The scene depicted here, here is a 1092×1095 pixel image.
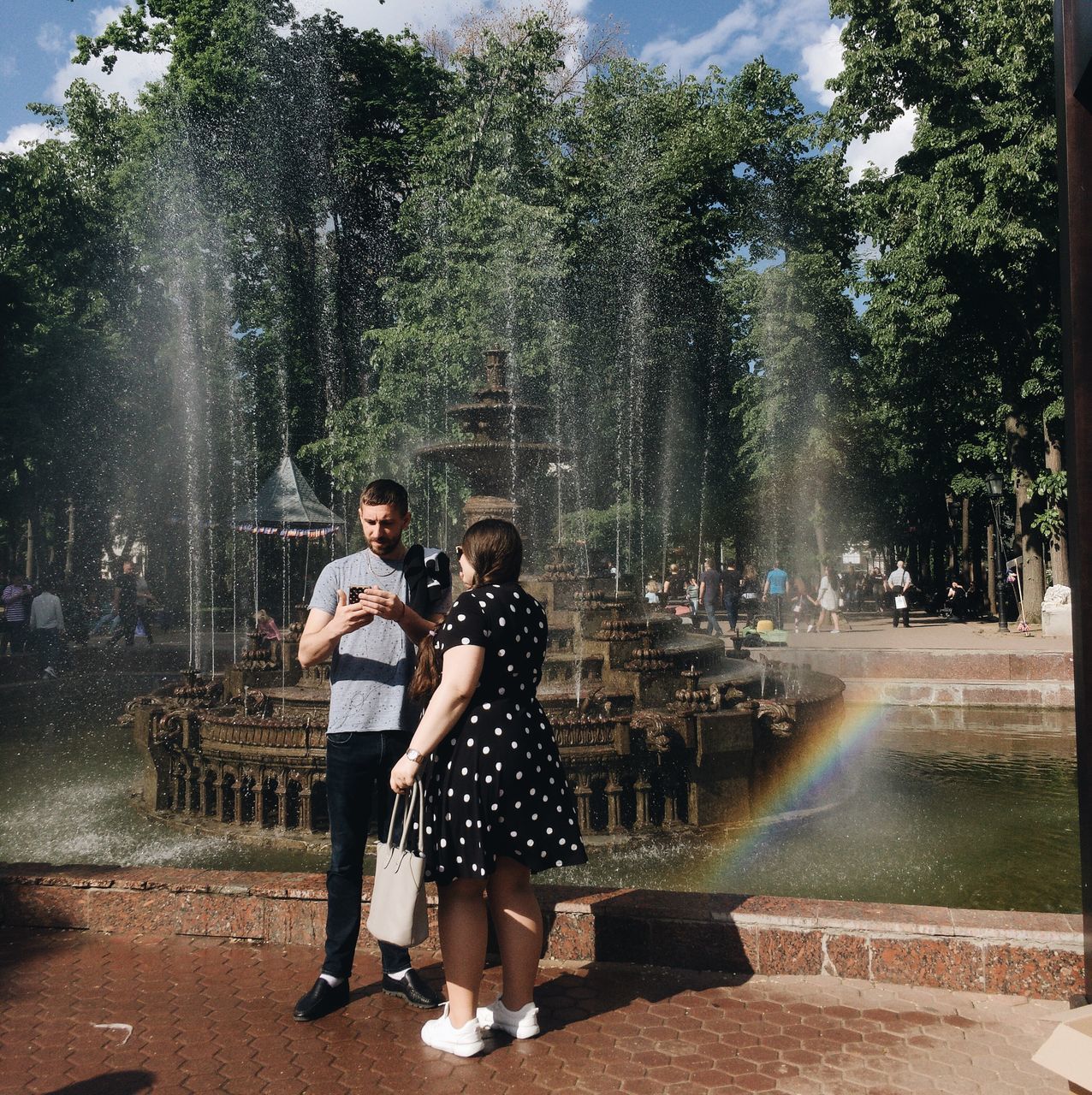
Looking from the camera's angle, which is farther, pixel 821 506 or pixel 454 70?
pixel 821 506

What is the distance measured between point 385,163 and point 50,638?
16.0 meters

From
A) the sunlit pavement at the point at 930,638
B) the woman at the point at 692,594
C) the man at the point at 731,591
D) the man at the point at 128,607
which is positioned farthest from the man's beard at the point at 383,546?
the woman at the point at 692,594

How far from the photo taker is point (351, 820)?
393cm

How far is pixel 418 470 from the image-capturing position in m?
24.8

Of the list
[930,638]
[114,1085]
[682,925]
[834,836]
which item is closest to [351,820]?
[114,1085]

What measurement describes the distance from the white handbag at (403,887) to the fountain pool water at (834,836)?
3.27 metres

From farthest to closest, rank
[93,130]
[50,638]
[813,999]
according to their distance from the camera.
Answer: [93,130], [50,638], [813,999]

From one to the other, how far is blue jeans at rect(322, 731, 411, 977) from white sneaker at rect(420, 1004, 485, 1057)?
1.39ft

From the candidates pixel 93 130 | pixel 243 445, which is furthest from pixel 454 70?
pixel 243 445

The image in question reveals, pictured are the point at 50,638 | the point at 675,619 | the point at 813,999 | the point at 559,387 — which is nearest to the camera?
the point at 813,999

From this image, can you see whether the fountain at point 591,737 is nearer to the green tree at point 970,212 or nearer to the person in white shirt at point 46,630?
the person in white shirt at point 46,630

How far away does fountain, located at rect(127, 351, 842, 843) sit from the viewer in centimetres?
752

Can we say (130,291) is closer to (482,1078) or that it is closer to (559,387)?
(559,387)

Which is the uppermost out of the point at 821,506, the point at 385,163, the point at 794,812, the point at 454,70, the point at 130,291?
the point at 454,70
